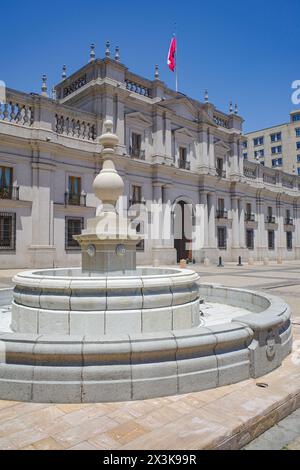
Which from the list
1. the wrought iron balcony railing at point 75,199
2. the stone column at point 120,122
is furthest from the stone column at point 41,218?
the stone column at point 120,122

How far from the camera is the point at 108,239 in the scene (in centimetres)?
662

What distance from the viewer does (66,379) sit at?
136 inches

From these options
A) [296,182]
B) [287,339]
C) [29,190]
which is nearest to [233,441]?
[287,339]

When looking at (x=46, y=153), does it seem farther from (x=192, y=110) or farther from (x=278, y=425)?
(x=278, y=425)

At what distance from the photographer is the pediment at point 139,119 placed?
2536 centimetres

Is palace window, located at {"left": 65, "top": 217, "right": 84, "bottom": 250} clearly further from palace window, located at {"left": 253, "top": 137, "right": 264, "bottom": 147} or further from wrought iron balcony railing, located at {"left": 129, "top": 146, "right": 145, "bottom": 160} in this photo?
palace window, located at {"left": 253, "top": 137, "right": 264, "bottom": 147}

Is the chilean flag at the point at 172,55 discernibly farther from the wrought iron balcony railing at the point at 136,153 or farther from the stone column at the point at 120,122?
the wrought iron balcony railing at the point at 136,153

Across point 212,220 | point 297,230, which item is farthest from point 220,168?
point 297,230

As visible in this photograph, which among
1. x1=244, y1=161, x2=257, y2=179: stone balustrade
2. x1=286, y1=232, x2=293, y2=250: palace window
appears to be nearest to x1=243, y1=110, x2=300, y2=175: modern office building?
x1=286, y1=232, x2=293, y2=250: palace window

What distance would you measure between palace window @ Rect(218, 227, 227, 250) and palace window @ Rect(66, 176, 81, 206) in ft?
51.8

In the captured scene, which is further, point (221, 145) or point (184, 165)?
point (221, 145)

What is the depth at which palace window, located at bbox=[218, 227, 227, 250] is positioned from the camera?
3253cm

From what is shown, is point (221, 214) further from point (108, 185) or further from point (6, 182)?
point (108, 185)

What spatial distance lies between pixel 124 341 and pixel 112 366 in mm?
283
